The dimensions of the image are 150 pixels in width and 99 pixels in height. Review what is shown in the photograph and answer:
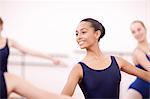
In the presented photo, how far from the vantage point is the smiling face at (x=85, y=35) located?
1.38 meters

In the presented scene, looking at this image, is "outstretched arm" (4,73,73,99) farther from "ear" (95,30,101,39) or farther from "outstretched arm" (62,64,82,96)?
"ear" (95,30,101,39)

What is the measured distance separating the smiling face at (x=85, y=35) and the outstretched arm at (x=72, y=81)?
107mm

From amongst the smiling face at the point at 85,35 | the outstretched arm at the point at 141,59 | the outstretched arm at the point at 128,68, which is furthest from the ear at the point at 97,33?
the outstretched arm at the point at 141,59

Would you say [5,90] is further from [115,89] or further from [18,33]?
[18,33]

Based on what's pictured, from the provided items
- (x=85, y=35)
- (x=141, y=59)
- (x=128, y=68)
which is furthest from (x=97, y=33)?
(x=141, y=59)

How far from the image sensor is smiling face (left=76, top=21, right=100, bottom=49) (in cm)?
138

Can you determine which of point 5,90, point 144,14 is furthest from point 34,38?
point 5,90

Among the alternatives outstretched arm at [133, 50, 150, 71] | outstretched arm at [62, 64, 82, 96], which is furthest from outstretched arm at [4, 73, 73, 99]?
outstretched arm at [133, 50, 150, 71]

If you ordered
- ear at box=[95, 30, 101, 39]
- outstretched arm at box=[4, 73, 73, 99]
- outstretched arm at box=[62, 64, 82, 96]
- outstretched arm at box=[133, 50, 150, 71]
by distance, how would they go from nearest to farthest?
outstretched arm at box=[4, 73, 73, 99] < outstretched arm at box=[62, 64, 82, 96] < ear at box=[95, 30, 101, 39] < outstretched arm at box=[133, 50, 150, 71]

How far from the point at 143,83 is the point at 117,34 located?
3.36 feet

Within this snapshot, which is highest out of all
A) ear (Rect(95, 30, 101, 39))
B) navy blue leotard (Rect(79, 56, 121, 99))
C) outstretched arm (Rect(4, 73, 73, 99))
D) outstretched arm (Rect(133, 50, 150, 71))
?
ear (Rect(95, 30, 101, 39))

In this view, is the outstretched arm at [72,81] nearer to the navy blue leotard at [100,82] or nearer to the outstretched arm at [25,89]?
the navy blue leotard at [100,82]

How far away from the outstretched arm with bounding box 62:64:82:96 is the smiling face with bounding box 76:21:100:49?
0.35 ft

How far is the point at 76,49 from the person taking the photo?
123 inches
